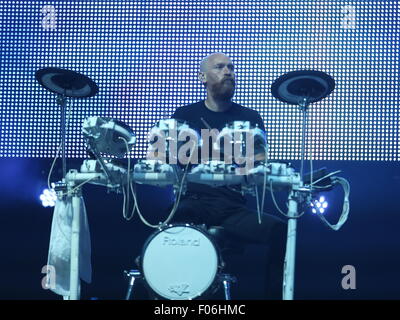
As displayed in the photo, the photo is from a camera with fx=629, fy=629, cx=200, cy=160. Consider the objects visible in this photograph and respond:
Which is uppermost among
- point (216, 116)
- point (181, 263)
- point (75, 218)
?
point (216, 116)

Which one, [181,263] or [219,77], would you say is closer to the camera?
[181,263]

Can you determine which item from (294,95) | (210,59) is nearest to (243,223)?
(294,95)

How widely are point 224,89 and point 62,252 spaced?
4.57 feet

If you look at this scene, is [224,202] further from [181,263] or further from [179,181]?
[181,263]

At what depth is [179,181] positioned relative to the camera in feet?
10.5

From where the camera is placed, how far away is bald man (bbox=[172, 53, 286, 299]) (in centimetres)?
331

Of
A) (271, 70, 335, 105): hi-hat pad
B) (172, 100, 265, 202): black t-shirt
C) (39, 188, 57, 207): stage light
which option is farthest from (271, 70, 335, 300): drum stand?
(39, 188, 57, 207): stage light

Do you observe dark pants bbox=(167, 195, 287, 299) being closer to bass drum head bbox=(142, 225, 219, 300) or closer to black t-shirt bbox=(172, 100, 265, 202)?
black t-shirt bbox=(172, 100, 265, 202)

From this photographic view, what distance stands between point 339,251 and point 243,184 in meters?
1.47

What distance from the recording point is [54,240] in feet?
10.8

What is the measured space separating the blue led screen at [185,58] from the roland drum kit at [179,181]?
47.4 inches

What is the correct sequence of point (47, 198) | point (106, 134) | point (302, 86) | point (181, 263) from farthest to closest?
1. point (47, 198)
2. point (302, 86)
3. point (106, 134)
4. point (181, 263)

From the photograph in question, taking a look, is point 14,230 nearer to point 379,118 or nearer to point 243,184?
point 243,184

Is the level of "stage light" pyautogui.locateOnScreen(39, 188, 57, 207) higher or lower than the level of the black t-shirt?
lower
